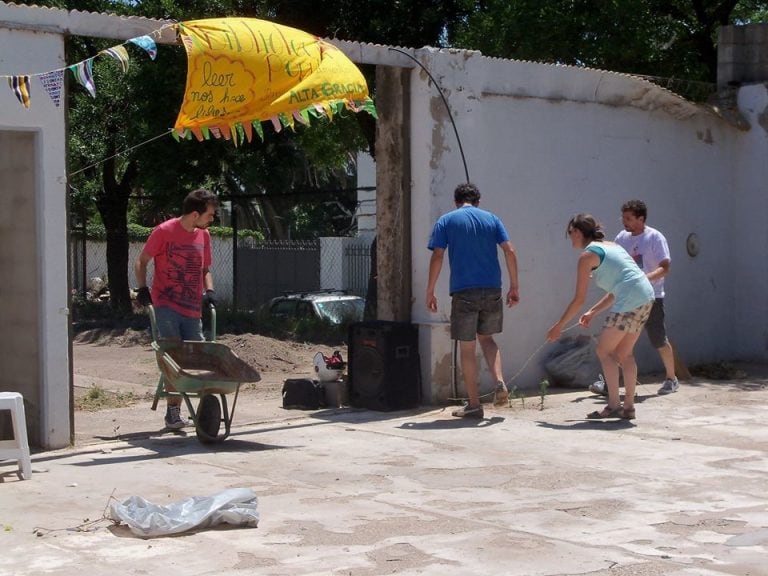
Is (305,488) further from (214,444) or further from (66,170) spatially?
(66,170)

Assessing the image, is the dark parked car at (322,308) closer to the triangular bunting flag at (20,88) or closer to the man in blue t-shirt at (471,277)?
the man in blue t-shirt at (471,277)

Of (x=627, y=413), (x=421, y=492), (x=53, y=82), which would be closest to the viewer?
(x=421, y=492)

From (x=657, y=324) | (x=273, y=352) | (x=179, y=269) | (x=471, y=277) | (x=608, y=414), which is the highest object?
(x=179, y=269)

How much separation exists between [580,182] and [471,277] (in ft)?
9.36

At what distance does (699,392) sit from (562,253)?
202 centimetres

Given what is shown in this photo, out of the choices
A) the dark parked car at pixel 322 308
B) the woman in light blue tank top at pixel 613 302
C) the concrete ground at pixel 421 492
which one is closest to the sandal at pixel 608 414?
the woman in light blue tank top at pixel 613 302

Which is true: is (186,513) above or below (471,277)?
below

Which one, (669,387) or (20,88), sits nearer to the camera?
(20,88)

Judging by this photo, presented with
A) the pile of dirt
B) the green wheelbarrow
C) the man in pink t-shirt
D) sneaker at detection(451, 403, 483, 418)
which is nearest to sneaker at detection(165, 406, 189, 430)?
the man in pink t-shirt

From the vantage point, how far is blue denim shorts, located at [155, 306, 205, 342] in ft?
32.4

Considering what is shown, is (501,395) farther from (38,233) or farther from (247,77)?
(38,233)

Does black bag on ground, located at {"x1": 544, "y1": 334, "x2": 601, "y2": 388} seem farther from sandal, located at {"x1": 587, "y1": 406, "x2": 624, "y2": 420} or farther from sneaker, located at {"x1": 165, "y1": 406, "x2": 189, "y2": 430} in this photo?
sneaker, located at {"x1": 165, "y1": 406, "x2": 189, "y2": 430}

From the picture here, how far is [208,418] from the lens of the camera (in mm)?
9156

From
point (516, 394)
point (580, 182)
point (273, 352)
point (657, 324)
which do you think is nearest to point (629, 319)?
point (657, 324)
